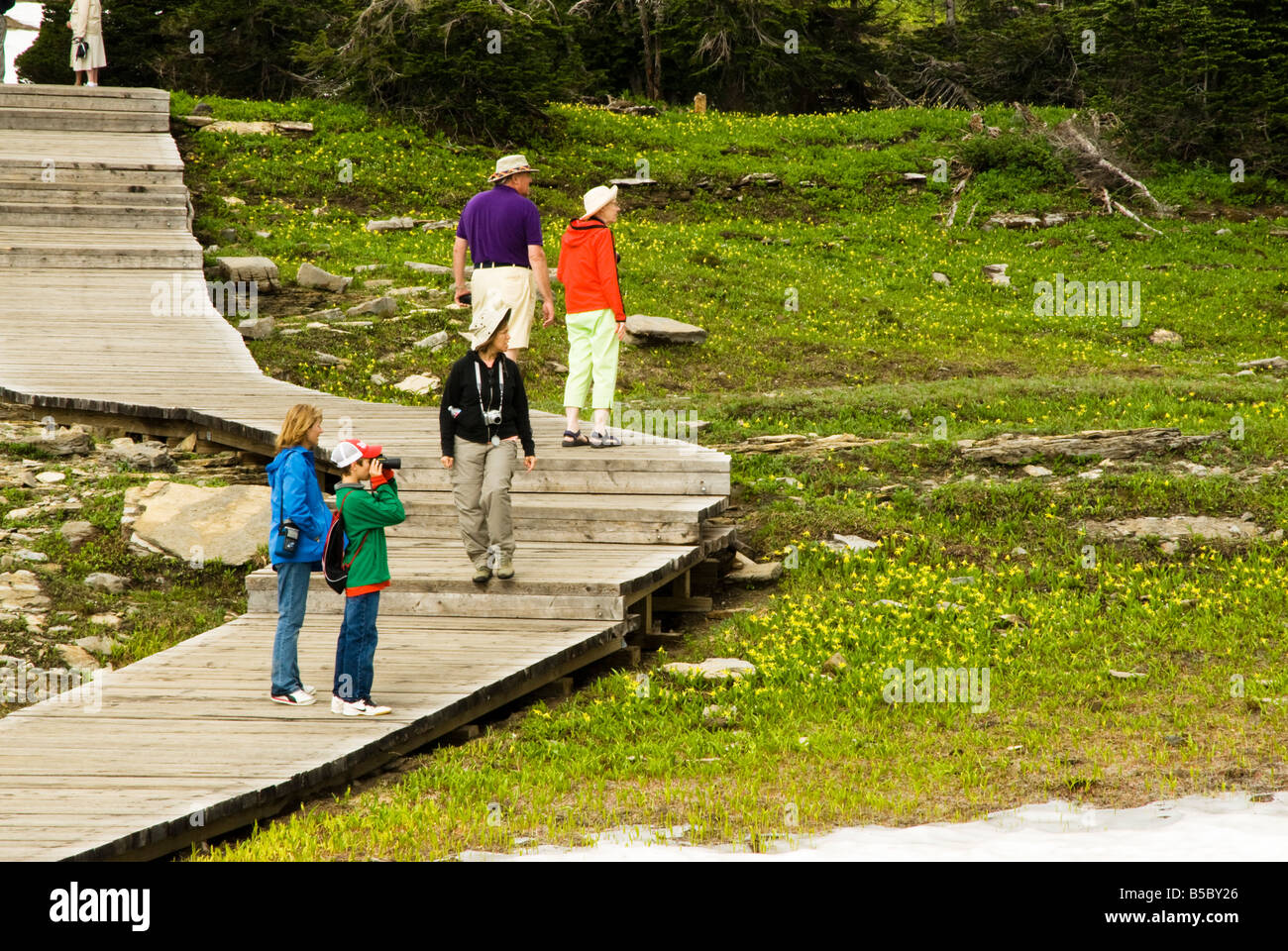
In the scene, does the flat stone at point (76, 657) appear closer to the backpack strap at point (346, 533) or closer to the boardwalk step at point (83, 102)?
the backpack strap at point (346, 533)

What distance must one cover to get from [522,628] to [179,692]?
2257 millimetres

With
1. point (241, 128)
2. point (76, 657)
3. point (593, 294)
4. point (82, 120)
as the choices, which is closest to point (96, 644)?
point (76, 657)

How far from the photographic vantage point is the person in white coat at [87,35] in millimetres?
22453

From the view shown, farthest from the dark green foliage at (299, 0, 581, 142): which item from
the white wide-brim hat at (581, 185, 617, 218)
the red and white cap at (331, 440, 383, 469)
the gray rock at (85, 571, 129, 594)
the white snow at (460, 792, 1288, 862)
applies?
the white snow at (460, 792, 1288, 862)

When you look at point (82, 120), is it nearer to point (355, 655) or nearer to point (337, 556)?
point (337, 556)

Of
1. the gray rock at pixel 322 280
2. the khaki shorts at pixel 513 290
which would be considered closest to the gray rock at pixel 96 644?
the khaki shorts at pixel 513 290

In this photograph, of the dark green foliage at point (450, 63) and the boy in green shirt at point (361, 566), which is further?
the dark green foliage at point (450, 63)

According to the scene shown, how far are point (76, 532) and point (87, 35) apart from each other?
16329 mm

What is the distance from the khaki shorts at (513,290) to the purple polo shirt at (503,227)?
10 centimetres

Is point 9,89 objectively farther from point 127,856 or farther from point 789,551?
point 127,856

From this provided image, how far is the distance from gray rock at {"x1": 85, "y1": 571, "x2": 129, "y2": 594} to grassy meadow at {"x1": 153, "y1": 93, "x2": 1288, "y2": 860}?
396 cm

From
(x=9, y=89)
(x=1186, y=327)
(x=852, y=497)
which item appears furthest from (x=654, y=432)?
(x=9, y=89)

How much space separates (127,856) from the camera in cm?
520

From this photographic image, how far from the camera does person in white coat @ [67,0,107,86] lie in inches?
884
